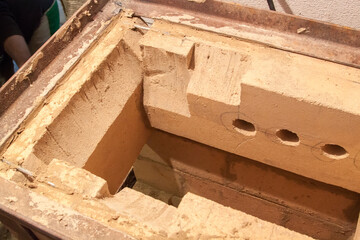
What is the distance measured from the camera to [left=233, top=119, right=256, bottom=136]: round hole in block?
7.20 feet

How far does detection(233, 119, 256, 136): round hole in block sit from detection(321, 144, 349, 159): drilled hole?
435 mm

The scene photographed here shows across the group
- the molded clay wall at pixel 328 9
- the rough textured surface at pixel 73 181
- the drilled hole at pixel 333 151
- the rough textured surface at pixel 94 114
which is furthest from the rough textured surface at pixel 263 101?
the rough textured surface at pixel 73 181

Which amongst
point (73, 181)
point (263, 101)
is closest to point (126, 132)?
point (73, 181)

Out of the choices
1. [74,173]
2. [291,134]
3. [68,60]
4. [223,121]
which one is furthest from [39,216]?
[291,134]

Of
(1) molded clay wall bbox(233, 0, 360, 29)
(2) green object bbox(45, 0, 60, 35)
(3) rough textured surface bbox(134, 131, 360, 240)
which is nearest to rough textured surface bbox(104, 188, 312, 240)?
(3) rough textured surface bbox(134, 131, 360, 240)

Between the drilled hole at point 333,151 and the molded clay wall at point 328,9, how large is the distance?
37.1 inches

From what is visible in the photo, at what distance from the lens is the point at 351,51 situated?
1906 millimetres

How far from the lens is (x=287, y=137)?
2127 millimetres

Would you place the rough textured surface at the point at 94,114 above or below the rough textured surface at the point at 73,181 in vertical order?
above

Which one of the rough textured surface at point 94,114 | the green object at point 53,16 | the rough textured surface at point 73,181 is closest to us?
the rough textured surface at point 73,181

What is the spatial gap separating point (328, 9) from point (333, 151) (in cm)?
101

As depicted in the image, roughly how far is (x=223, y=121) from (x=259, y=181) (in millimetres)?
858

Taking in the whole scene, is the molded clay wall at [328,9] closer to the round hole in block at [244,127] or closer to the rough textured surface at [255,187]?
the round hole in block at [244,127]

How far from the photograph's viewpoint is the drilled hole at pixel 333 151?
79.2 inches
